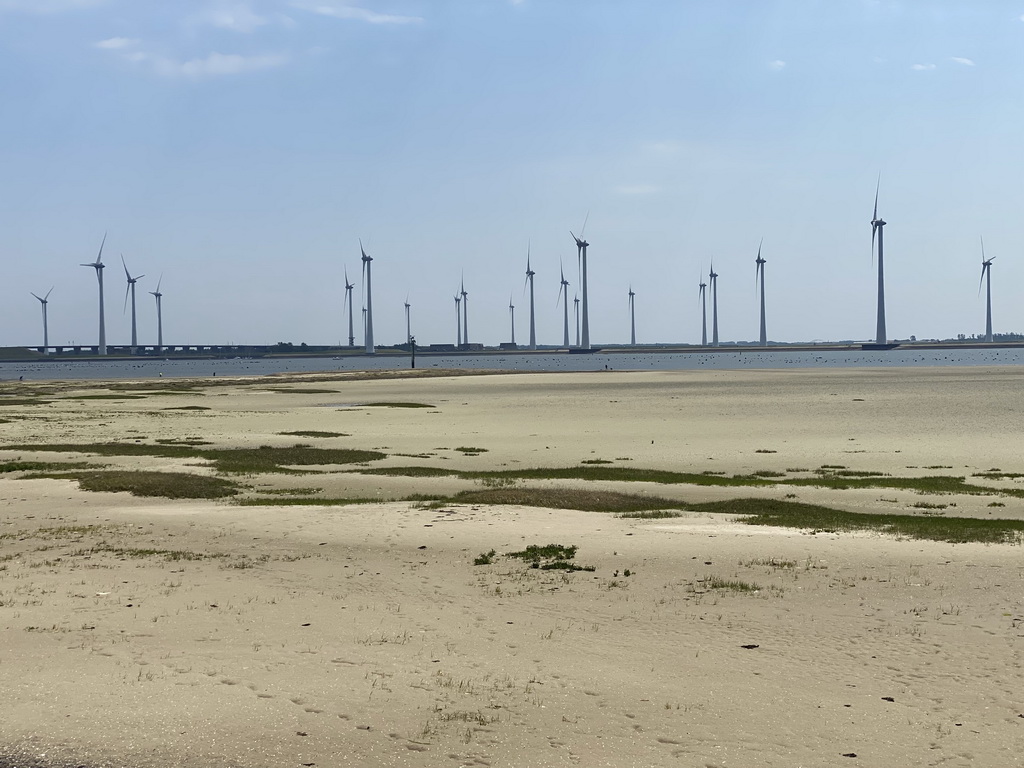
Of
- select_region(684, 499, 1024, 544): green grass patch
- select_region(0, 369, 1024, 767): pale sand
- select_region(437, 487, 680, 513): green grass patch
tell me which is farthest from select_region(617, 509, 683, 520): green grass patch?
select_region(684, 499, 1024, 544): green grass patch

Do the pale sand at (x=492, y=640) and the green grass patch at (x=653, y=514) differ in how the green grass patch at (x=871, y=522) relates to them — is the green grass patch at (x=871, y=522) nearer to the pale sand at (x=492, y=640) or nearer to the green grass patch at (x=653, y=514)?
the green grass patch at (x=653, y=514)

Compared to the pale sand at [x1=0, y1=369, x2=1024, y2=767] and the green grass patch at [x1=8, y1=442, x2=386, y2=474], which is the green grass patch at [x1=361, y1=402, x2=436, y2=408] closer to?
the green grass patch at [x1=8, y1=442, x2=386, y2=474]

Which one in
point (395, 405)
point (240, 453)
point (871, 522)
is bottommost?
point (871, 522)

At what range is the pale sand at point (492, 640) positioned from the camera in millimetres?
9828

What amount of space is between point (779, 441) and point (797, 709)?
33.5 m

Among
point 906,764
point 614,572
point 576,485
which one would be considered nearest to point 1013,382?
point 576,485

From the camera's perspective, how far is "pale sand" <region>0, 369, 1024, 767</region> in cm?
983

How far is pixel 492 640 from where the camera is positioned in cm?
1321

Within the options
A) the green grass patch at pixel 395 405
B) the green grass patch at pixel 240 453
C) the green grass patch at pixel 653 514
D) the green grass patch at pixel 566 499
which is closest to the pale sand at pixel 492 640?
the green grass patch at pixel 653 514

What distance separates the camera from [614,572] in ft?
56.2

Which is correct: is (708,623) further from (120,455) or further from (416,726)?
(120,455)

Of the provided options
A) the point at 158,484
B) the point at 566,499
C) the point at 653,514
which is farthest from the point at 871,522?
the point at 158,484

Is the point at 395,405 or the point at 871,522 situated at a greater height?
the point at 395,405

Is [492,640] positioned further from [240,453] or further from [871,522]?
[240,453]
